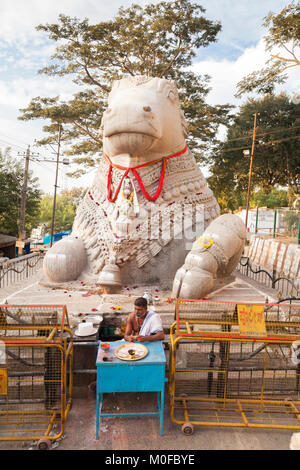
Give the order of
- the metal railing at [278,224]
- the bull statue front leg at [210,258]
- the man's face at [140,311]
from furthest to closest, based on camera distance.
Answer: the metal railing at [278,224]
the bull statue front leg at [210,258]
the man's face at [140,311]

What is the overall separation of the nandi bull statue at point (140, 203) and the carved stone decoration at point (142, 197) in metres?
0.01

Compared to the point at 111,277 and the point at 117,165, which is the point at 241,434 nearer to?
the point at 111,277

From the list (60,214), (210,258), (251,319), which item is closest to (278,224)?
(210,258)

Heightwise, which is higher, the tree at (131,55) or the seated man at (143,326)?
the tree at (131,55)

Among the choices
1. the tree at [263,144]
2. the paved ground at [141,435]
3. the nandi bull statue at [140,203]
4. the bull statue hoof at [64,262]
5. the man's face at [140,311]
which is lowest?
the paved ground at [141,435]

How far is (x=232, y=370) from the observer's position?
9.56 feet

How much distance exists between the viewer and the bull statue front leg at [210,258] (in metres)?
3.73

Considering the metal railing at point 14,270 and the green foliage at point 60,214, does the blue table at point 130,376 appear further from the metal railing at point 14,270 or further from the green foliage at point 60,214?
the green foliage at point 60,214

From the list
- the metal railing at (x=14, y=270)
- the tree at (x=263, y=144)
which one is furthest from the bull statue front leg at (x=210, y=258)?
the tree at (x=263, y=144)

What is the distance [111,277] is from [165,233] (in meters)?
0.96

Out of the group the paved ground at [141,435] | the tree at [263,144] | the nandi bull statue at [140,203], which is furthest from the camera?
the tree at [263,144]

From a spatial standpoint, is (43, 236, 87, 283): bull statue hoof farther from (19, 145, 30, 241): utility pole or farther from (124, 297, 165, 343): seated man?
(19, 145, 30, 241): utility pole

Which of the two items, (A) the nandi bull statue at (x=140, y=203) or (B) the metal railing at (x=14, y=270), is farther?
(B) the metal railing at (x=14, y=270)

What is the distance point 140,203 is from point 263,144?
20.1 m
